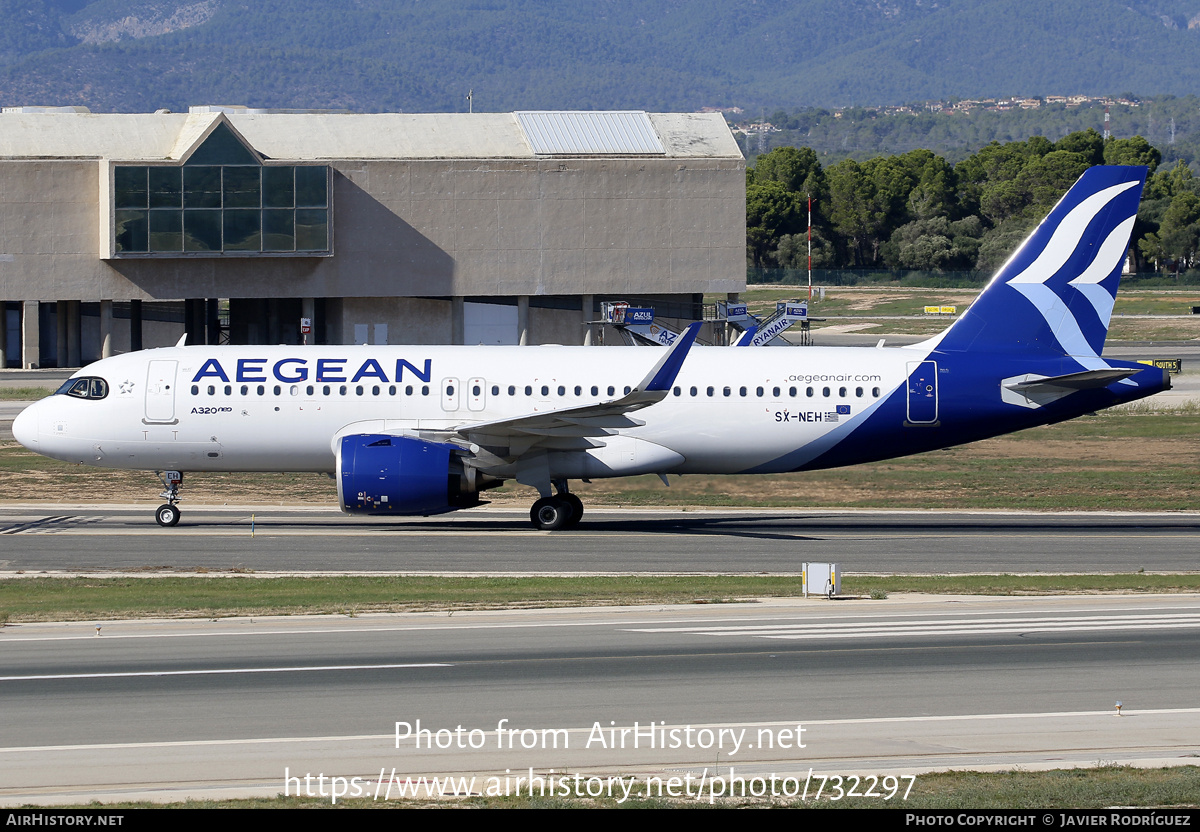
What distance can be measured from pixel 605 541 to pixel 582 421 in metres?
2.63

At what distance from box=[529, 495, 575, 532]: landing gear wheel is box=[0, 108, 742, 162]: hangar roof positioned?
47.7m

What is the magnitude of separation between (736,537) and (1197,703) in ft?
51.7

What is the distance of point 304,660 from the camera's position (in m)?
17.5

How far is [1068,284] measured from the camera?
32219 mm

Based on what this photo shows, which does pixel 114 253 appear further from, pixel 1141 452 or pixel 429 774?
pixel 429 774

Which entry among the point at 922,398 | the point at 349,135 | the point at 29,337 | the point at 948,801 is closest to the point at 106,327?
the point at 29,337

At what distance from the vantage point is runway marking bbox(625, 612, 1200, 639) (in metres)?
19.4

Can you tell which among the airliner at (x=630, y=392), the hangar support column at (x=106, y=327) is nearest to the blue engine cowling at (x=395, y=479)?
the airliner at (x=630, y=392)

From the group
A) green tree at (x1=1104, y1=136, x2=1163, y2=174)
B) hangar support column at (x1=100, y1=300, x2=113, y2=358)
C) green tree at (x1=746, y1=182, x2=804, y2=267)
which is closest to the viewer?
hangar support column at (x1=100, y1=300, x2=113, y2=358)

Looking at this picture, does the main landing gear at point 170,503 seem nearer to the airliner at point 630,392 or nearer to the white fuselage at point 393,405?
the airliner at point 630,392

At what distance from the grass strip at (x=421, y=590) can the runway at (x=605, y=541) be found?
4.48 feet

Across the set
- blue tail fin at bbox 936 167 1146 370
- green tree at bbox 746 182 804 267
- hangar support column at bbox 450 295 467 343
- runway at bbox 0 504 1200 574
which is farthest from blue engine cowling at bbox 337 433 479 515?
green tree at bbox 746 182 804 267

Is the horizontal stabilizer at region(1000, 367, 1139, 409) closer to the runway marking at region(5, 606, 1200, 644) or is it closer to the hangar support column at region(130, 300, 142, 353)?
the runway marking at region(5, 606, 1200, 644)

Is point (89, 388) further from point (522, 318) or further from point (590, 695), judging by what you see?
point (522, 318)
